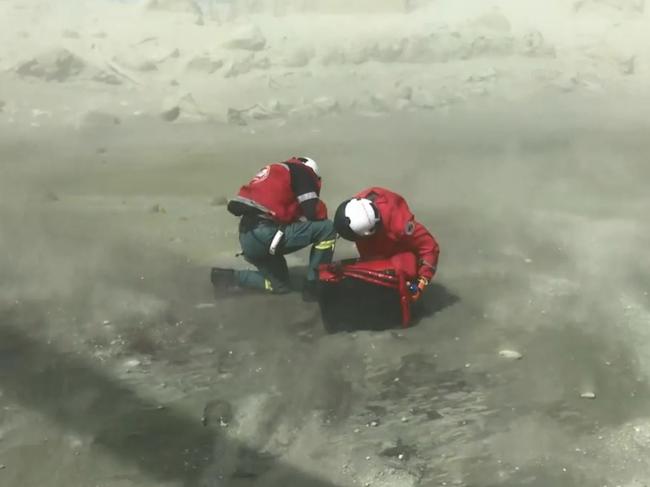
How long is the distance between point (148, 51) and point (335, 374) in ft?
25.1

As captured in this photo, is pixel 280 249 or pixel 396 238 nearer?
pixel 396 238

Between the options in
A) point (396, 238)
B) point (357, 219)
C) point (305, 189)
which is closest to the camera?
point (357, 219)

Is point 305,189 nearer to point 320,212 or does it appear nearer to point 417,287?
point 320,212

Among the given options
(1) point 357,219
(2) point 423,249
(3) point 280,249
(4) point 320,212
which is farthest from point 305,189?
(2) point 423,249

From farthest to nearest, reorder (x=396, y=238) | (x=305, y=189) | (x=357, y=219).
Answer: (x=305, y=189) → (x=396, y=238) → (x=357, y=219)

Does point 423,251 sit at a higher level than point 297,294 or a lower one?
higher

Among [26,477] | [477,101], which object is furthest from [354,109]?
[26,477]

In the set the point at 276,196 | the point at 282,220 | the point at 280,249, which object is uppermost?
the point at 276,196

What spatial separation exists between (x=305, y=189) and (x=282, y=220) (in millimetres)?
178

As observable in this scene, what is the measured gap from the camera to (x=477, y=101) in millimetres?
8648

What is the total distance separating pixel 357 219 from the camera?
3141mm

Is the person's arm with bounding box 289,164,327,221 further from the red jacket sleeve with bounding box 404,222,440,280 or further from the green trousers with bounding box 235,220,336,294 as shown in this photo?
the red jacket sleeve with bounding box 404,222,440,280

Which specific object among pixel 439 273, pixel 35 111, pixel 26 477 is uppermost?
pixel 26 477

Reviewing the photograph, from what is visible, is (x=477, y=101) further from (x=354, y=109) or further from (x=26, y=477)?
(x=26, y=477)
